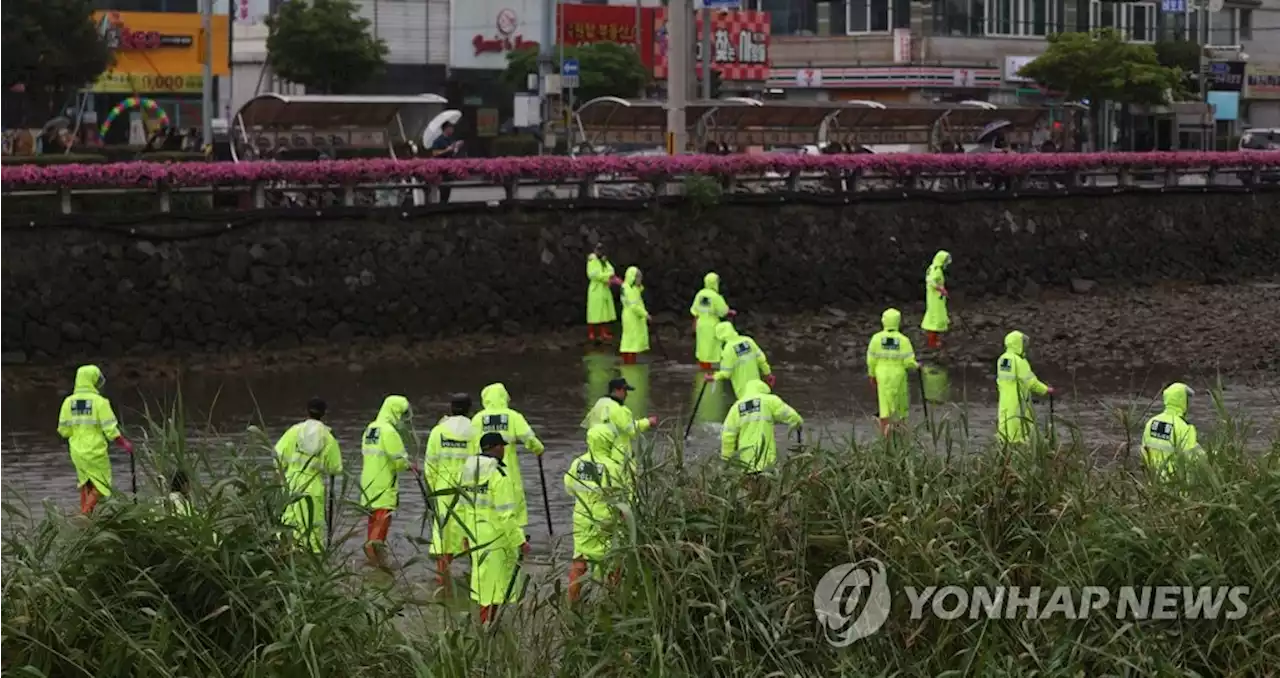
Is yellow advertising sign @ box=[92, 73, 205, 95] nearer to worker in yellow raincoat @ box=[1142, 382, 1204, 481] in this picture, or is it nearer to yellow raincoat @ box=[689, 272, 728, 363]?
yellow raincoat @ box=[689, 272, 728, 363]

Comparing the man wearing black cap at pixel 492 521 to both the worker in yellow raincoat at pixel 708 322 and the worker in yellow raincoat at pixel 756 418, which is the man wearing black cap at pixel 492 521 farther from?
the worker in yellow raincoat at pixel 708 322

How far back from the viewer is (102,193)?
25.1 m

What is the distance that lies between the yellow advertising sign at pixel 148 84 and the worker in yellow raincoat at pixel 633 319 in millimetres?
23109

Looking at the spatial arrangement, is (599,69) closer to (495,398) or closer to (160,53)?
(160,53)

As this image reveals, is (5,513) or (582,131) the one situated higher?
(582,131)

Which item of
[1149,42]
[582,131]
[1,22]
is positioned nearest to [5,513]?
[582,131]

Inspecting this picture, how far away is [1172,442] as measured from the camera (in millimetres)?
11672

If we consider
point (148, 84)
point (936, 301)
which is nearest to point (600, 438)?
point (936, 301)

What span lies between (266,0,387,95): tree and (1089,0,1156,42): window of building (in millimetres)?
26530

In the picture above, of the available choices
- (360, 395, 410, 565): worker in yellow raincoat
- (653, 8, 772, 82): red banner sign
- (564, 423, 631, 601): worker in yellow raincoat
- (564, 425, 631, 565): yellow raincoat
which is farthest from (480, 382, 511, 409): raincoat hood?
(653, 8, 772, 82): red banner sign

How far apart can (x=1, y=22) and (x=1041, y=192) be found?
1950 centimetres

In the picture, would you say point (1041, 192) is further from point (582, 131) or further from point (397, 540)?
point (397, 540)

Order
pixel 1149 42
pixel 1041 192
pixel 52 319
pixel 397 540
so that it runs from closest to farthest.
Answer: pixel 397 540 → pixel 52 319 → pixel 1041 192 → pixel 1149 42

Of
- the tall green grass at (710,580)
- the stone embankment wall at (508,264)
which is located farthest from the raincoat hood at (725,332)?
the tall green grass at (710,580)
